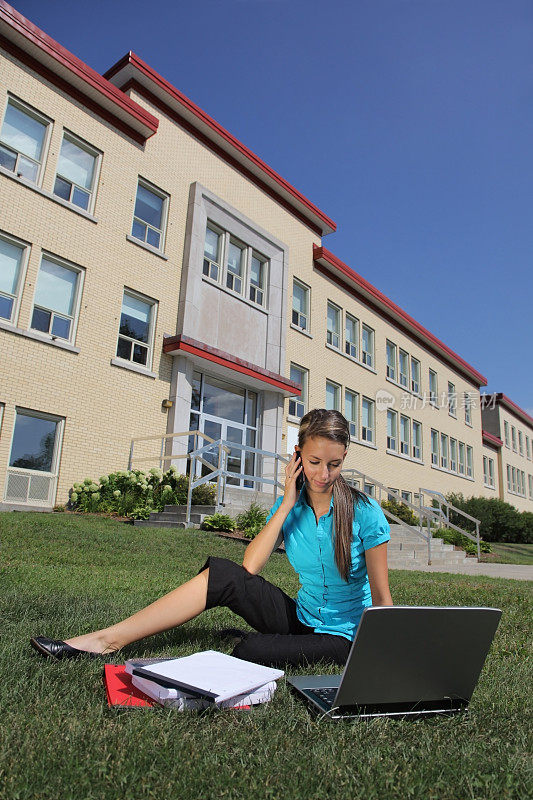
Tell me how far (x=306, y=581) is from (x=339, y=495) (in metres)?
0.51

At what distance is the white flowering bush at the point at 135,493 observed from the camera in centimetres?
1302

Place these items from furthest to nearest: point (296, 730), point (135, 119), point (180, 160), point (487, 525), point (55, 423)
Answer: point (487, 525) → point (180, 160) → point (135, 119) → point (55, 423) → point (296, 730)

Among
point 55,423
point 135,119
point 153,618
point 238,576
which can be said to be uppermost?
point 135,119

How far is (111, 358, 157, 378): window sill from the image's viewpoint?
14359mm

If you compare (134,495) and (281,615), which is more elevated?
(134,495)

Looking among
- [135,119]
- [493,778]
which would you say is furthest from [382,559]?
[135,119]

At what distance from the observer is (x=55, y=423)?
43.8 feet

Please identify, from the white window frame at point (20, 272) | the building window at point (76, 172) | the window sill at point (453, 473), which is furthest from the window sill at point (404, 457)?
the white window frame at point (20, 272)

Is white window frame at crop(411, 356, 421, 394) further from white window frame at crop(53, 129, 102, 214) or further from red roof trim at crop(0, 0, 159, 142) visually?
white window frame at crop(53, 129, 102, 214)

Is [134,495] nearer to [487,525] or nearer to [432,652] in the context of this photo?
[432,652]

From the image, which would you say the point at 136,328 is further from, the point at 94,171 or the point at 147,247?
the point at 94,171

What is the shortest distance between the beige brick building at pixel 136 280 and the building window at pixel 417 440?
248 inches

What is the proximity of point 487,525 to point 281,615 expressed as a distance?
27239mm

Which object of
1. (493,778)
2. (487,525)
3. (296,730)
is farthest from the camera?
(487,525)
